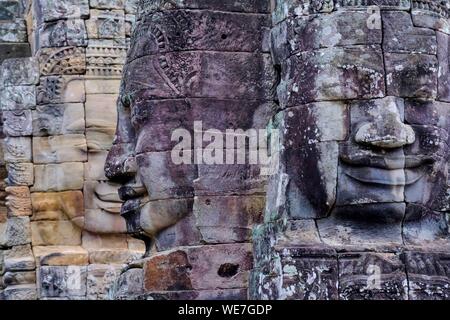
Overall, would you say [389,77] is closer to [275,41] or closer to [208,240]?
[275,41]

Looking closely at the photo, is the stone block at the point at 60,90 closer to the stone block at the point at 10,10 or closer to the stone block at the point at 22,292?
the stone block at the point at 10,10

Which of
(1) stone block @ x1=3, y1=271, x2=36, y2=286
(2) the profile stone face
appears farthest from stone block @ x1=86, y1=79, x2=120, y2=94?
(2) the profile stone face

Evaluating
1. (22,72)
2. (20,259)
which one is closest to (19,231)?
(20,259)

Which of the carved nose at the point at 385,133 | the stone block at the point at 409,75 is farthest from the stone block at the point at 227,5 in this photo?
the carved nose at the point at 385,133

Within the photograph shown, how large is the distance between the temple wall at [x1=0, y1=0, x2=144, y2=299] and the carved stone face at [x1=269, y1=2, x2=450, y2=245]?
27.8ft

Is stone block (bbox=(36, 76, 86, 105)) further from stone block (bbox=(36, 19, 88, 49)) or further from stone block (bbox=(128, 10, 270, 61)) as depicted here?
stone block (bbox=(128, 10, 270, 61))

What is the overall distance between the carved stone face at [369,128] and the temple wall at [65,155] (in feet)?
27.8

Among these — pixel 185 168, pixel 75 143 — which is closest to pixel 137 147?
pixel 185 168

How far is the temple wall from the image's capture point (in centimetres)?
2169

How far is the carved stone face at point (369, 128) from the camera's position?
12930 millimetres

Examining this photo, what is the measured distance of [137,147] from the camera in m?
14.9

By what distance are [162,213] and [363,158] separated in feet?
7.54

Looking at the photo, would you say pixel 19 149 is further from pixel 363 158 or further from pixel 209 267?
pixel 363 158
